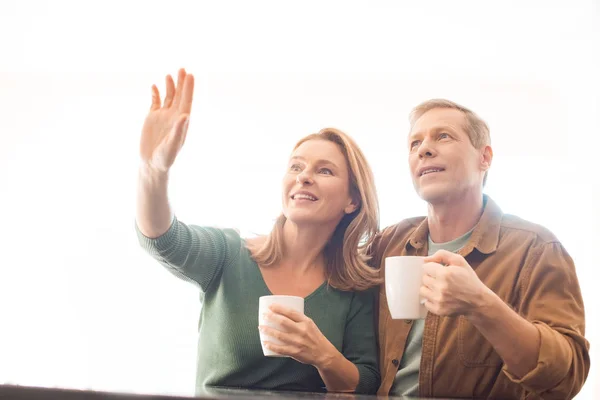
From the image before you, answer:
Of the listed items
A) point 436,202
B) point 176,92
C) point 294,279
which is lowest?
point 294,279

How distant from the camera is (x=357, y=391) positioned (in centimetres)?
137

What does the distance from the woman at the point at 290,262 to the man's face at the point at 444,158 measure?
153 mm

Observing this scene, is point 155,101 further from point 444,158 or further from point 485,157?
point 485,157

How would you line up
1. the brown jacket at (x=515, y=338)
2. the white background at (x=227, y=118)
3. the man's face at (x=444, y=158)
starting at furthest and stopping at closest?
the white background at (x=227, y=118) < the man's face at (x=444, y=158) < the brown jacket at (x=515, y=338)

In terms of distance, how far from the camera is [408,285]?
1171 millimetres

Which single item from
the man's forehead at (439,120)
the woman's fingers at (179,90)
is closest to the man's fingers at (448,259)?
the man's forehead at (439,120)

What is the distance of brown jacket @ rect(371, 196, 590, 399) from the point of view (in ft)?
3.97

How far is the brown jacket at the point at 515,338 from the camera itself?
121 centimetres

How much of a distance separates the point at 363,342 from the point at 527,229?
1.49 ft

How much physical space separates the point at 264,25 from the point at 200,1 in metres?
0.31

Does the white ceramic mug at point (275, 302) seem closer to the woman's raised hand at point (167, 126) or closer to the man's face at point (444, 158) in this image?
the woman's raised hand at point (167, 126)

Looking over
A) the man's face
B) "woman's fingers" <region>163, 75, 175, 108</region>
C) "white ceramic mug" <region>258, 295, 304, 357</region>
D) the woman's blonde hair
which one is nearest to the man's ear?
the man's face

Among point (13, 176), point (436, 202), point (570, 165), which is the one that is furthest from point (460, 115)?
point (13, 176)

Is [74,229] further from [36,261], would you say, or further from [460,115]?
[460,115]
